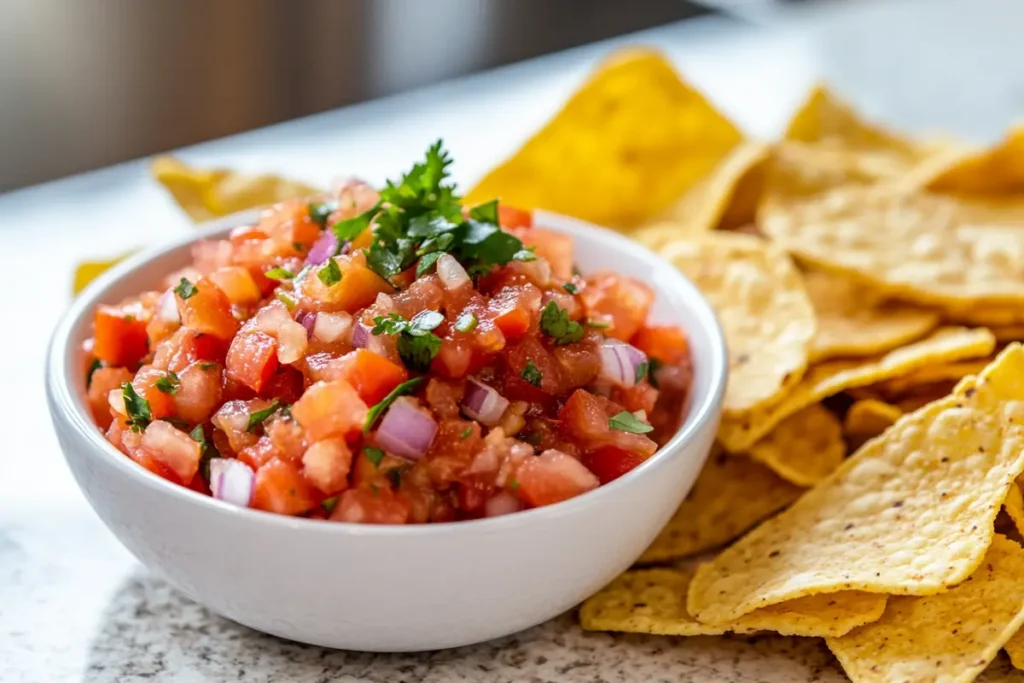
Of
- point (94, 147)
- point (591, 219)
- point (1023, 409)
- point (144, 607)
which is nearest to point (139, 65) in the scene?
point (94, 147)

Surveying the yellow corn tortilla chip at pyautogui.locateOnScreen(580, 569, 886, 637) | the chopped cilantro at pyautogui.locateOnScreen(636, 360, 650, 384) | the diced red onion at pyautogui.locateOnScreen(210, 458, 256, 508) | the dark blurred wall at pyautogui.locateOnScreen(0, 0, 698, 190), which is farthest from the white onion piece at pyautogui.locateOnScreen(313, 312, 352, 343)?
the dark blurred wall at pyautogui.locateOnScreen(0, 0, 698, 190)

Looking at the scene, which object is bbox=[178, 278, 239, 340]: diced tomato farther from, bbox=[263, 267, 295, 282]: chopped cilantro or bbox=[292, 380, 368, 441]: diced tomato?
bbox=[292, 380, 368, 441]: diced tomato

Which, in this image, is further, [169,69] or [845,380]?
[169,69]

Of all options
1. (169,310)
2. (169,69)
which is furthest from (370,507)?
(169,69)

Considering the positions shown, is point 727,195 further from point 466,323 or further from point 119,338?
point 119,338

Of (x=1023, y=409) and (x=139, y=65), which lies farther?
(x=139, y=65)

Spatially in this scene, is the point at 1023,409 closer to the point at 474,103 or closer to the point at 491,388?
the point at 491,388

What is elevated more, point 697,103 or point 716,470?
point 697,103
